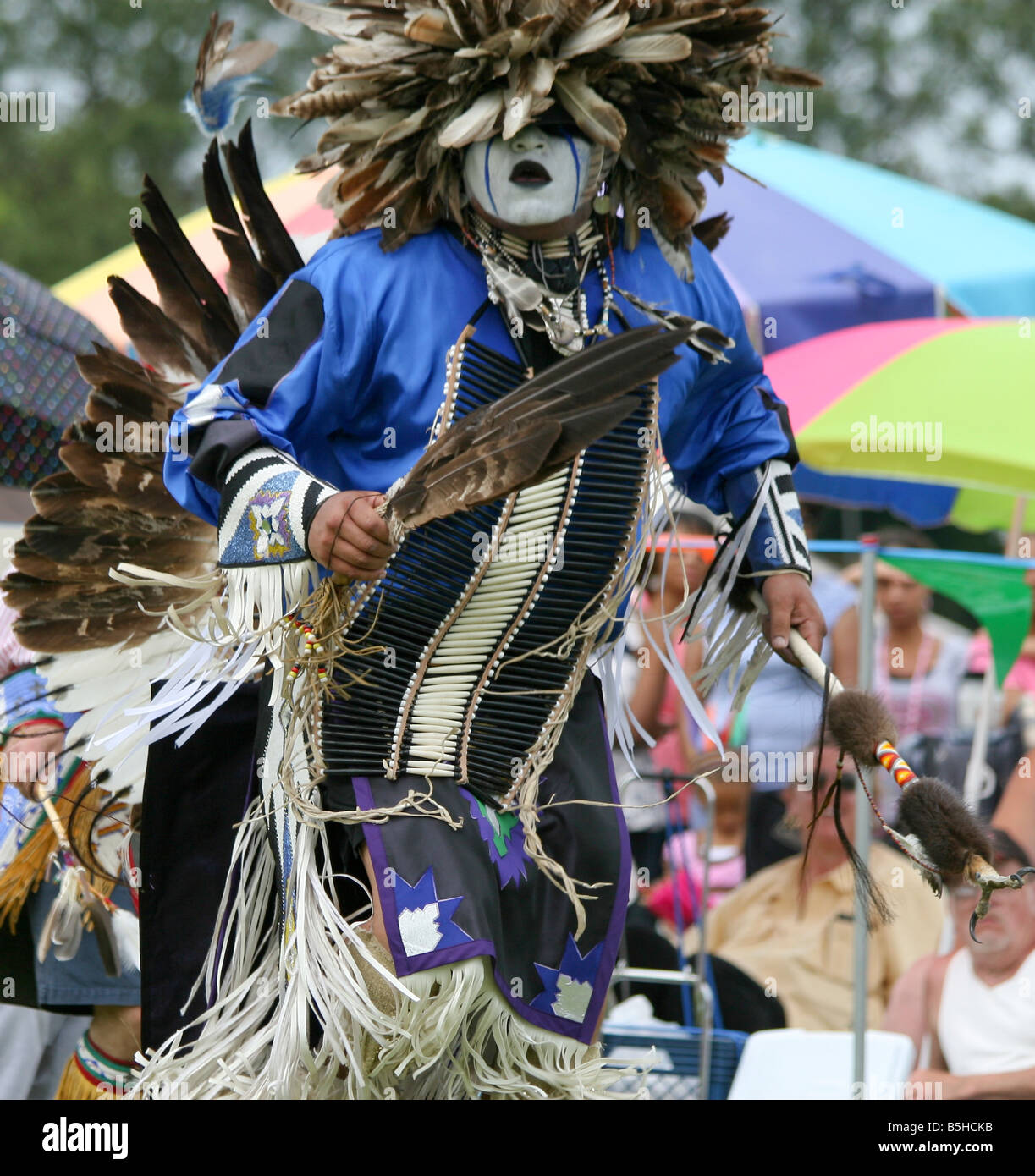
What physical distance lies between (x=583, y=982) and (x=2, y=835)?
5.58 ft

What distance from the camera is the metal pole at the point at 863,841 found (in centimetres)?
457

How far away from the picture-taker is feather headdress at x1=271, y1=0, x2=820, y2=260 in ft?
9.24

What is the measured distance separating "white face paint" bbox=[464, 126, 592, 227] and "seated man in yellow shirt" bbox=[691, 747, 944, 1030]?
2.67m

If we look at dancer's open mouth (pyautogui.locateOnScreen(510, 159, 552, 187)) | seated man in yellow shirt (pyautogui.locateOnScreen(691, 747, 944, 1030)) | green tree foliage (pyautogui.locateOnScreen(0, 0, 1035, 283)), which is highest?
green tree foliage (pyautogui.locateOnScreen(0, 0, 1035, 283))

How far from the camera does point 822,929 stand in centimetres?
530

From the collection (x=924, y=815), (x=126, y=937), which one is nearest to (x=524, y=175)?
(x=924, y=815)

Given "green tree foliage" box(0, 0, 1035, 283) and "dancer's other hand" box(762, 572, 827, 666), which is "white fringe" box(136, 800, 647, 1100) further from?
"green tree foliage" box(0, 0, 1035, 283)

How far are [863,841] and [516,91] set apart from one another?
2.71 meters

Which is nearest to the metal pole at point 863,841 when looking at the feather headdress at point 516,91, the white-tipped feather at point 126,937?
the white-tipped feather at point 126,937

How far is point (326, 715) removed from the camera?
2834 mm

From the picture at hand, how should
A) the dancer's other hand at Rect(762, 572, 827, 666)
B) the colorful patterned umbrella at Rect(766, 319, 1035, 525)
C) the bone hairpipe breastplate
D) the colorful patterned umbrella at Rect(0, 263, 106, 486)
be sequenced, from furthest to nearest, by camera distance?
the colorful patterned umbrella at Rect(766, 319, 1035, 525) < the colorful patterned umbrella at Rect(0, 263, 106, 486) < the dancer's other hand at Rect(762, 572, 827, 666) < the bone hairpipe breastplate

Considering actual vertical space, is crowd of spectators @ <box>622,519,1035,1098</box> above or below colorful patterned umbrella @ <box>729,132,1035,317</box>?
below

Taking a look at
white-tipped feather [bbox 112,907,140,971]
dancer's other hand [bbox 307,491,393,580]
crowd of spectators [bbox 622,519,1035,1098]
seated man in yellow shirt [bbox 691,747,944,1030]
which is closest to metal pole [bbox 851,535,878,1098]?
crowd of spectators [bbox 622,519,1035,1098]
